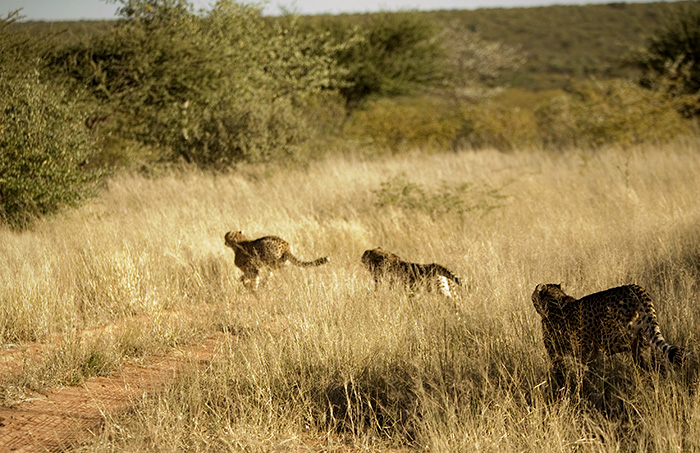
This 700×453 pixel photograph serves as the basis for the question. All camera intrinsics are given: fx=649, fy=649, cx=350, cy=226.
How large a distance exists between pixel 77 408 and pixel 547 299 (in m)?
3.15

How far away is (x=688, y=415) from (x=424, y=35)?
2180 centimetres

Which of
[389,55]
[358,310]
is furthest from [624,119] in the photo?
[358,310]

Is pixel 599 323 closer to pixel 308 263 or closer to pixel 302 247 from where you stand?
pixel 308 263

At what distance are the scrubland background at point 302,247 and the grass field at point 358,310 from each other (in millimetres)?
28

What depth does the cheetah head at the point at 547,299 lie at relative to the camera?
14.2 ft

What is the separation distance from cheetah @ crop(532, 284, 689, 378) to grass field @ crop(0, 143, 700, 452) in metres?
0.19

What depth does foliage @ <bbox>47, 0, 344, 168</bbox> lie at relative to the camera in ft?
40.5

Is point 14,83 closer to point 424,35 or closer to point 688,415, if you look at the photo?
point 688,415

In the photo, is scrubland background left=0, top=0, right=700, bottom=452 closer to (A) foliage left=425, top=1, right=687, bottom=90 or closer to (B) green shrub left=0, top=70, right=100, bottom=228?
(B) green shrub left=0, top=70, right=100, bottom=228

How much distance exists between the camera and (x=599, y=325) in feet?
13.1

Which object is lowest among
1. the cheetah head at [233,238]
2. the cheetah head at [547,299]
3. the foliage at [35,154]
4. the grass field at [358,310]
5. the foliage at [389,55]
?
the grass field at [358,310]

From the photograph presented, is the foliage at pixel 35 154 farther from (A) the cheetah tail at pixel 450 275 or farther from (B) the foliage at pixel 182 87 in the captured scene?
(A) the cheetah tail at pixel 450 275

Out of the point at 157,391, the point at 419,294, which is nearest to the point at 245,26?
the point at 419,294

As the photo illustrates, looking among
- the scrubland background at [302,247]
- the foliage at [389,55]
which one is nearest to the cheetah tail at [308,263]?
the scrubland background at [302,247]
